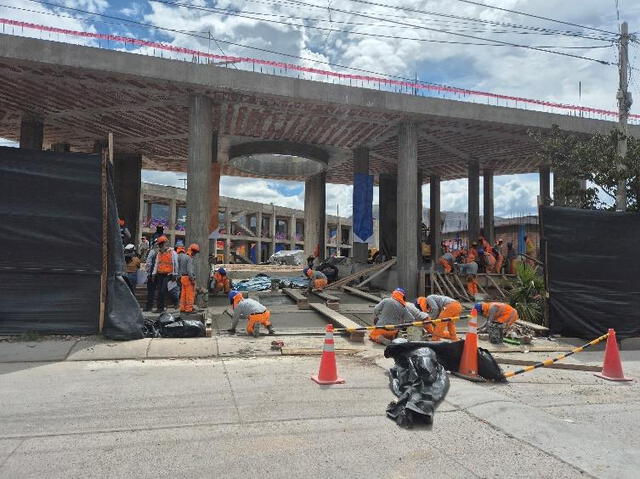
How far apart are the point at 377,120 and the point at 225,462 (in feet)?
50.3

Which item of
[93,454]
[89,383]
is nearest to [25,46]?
[89,383]

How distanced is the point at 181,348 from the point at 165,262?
3.46 m

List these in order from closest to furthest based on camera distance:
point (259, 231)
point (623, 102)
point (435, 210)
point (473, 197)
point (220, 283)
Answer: point (623, 102) < point (220, 283) < point (473, 197) < point (435, 210) < point (259, 231)

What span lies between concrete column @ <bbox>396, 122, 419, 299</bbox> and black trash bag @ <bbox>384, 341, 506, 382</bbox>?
10.2m

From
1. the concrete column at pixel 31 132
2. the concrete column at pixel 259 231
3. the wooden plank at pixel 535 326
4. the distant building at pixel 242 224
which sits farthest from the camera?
the concrete column at pixel 259 231

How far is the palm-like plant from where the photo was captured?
10828 mm

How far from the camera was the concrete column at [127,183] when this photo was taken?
24094mm

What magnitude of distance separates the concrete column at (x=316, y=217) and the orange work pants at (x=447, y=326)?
17790mm

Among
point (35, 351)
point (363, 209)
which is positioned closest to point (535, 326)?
point (35, 351)

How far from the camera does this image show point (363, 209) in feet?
70.1

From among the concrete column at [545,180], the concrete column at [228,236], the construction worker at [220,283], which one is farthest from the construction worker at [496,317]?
the concrete column at [228,236]

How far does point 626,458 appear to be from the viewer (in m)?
3.97

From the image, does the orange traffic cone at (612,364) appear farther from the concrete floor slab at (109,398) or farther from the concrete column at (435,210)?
the concrete column at (435,210)

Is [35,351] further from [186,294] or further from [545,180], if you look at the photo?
[545,180]
